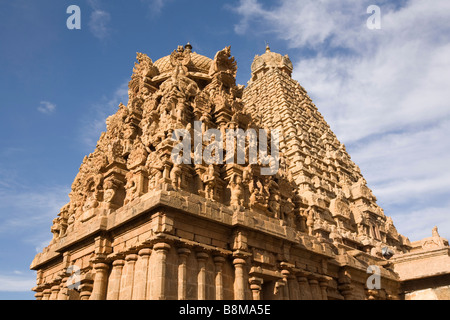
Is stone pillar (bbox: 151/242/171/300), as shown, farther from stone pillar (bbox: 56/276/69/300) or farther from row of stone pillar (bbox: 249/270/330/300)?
stone pillar (bbox: 56/276/69/300)

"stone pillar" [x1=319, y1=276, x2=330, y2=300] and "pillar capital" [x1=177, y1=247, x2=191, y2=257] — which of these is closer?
"pillar capital" [x1=177, y1=247, x2=191, y2=257]

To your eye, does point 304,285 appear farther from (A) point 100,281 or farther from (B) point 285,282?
(A) point 100,281

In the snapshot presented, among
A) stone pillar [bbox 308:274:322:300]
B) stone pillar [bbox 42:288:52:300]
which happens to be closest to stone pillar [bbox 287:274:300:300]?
stone pillar [bbox 308:274:322:300]

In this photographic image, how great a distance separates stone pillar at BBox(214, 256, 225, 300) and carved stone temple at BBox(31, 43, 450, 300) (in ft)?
0.11

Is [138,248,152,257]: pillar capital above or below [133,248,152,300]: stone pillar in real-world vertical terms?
above

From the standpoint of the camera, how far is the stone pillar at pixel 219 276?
12430 mm

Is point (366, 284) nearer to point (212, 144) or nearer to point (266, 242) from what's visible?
point (266, 242)

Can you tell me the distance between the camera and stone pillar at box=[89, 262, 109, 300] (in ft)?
42.3

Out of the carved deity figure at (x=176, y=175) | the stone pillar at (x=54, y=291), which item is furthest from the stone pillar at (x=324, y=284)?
the stone pillar at (x=54, y=291)

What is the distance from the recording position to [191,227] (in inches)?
500

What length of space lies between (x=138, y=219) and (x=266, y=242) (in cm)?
469

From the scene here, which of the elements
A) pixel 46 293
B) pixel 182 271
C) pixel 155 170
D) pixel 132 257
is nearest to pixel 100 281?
pixel 132 257

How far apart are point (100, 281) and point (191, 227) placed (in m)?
3.59
